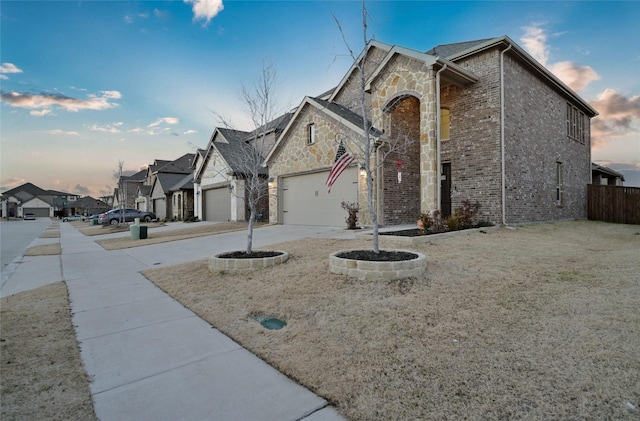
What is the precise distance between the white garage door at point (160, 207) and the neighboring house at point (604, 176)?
3780cm

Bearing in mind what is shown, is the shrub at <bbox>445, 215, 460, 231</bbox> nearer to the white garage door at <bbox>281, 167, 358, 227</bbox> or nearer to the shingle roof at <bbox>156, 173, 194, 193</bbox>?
the white garage door at <bbox>281, 167, 358, 227</bbox>

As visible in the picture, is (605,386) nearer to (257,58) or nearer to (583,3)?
(257,58)

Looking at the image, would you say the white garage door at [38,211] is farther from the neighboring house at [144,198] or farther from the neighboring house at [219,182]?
the neighboring house at [219,182]

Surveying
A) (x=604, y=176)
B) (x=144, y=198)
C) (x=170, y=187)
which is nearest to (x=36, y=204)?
(x=144, y=198)

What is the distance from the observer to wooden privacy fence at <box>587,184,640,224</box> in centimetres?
1636

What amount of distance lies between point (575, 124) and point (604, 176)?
1227 centimetres

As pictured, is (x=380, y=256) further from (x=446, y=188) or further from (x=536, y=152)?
(x=536, y=152)

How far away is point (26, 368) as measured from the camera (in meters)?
2.94

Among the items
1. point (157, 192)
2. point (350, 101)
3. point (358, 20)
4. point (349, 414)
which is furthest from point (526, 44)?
point (157, 192)

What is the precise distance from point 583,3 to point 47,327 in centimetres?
1782

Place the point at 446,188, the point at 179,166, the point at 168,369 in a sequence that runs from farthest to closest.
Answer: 1. the point at 179,166
2. the point at 446,188
3. the point at 168,369

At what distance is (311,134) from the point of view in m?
15.2

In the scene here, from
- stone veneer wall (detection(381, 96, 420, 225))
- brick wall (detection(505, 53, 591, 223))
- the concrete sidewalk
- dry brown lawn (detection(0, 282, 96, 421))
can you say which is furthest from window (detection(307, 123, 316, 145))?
dry brown lawn (detection(0, 282, 96, 421))

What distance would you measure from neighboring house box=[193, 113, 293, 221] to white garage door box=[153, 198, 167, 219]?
9150 millimetres
